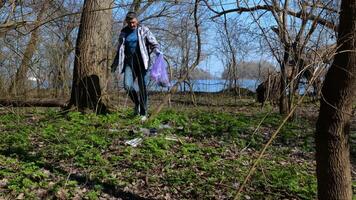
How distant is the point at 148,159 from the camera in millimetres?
5145

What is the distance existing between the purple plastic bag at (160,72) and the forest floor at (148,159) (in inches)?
21.2

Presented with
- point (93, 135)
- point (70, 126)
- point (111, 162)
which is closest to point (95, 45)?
point (70, 126)

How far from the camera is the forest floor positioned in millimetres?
4395

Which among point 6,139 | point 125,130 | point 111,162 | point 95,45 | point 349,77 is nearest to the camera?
point 349,77

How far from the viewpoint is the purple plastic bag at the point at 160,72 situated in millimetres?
6984

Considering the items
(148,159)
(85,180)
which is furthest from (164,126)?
(85,180)

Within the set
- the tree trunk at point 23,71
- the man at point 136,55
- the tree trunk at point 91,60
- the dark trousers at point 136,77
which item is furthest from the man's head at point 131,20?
the tree trunk at point 23,71

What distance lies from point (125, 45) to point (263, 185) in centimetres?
332

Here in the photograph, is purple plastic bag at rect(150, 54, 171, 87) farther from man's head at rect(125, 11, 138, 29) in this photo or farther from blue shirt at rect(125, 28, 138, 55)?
man's head at rect(125, 11, 138, 29)

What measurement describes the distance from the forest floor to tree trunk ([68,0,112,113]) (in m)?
0.37

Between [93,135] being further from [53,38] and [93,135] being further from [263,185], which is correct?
[53,38]

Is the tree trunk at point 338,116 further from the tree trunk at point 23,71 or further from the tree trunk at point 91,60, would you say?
the tree trunk at point 91,60

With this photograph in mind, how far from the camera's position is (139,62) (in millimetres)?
7012

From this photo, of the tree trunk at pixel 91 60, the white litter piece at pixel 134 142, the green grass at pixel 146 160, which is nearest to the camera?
the green grass at pixel 146 160
